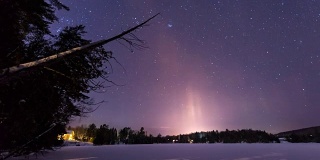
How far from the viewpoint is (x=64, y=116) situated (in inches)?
122

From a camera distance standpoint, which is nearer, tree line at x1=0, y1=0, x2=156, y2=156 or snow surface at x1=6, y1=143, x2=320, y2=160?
tree line at x1=0, y1=0, x2=156, y2=156

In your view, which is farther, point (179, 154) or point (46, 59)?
point (179, 154)

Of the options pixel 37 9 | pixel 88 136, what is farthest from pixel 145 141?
pixel 37 9

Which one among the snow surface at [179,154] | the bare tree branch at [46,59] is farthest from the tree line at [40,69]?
the snow surface at [179,154]

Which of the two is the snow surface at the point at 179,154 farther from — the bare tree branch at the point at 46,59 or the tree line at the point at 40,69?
the bare tree branch at the point at 46,59

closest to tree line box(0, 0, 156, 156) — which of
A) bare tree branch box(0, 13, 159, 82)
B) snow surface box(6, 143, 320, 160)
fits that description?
bare tree branch box(0, 13, 159, 82)

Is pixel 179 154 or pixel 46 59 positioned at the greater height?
pixel 46 59

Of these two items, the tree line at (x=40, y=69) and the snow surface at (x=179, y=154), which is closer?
the tree line at (x=40, y=69)

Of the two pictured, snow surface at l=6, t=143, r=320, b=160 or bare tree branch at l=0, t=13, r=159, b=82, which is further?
snow surface at l=6, t=143, r=320, b=160

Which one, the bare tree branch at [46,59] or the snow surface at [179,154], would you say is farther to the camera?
the snow surface at [179,154]

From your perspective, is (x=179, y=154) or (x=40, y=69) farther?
(x=179, y=154)

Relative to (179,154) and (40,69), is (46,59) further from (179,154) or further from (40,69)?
(179,154)

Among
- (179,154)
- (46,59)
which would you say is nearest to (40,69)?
(46,59)

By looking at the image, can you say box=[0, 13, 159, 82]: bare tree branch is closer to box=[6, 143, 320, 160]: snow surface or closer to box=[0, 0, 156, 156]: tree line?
box=[0, 0, 156, 156]: tree line
